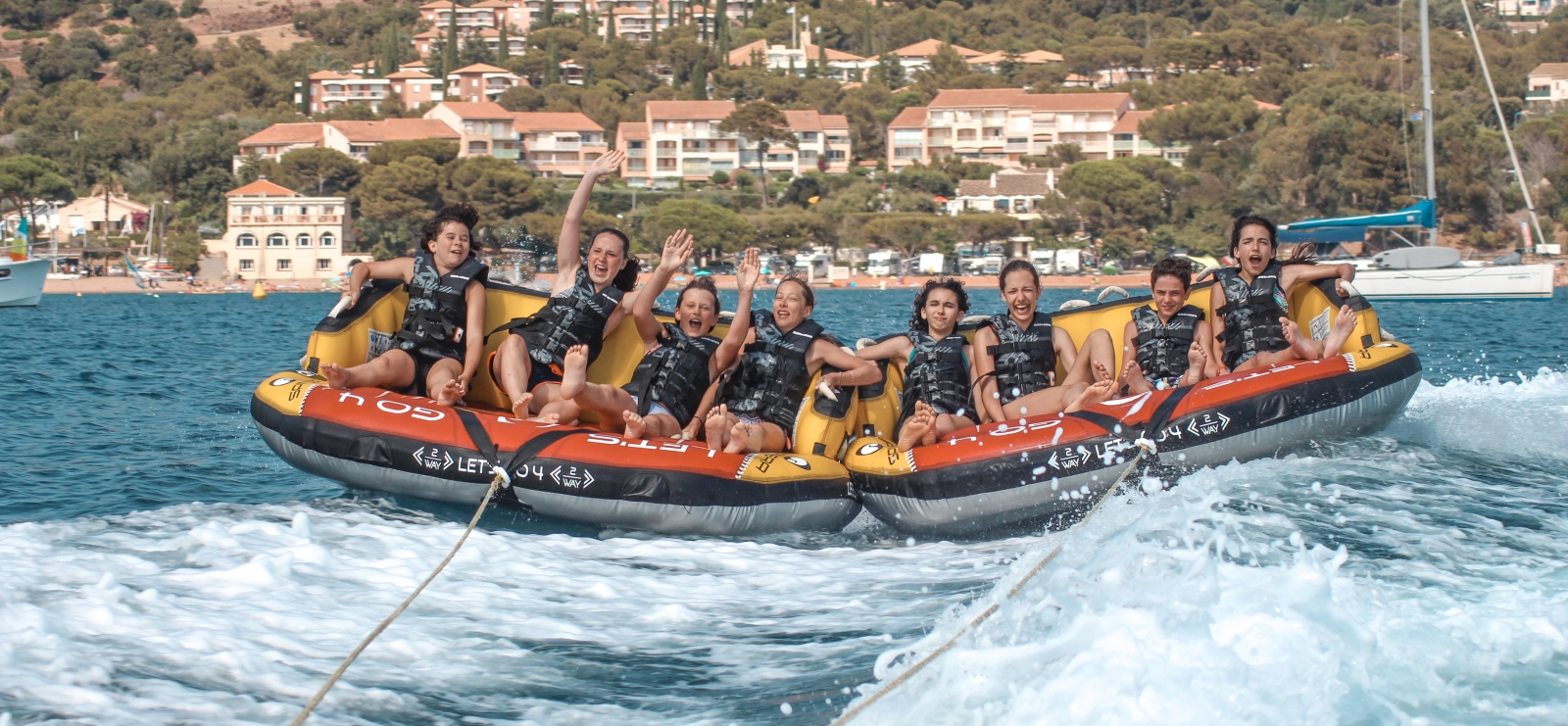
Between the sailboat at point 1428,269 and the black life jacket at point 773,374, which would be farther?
the sailboat at point 1428,269

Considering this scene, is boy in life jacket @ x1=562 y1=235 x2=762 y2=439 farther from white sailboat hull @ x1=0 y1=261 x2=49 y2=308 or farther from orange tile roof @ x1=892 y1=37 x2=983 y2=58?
orange tile roof @ x1=892 y1=37 x2=983 y2=58

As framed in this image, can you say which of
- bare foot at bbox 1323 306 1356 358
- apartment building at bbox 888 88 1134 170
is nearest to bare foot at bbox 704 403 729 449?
bare foot at bbox 1323 306 1356 358

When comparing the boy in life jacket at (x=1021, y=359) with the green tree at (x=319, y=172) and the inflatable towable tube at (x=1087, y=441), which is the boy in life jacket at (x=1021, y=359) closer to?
the inflatable towable tube at (x=1087, y=441)

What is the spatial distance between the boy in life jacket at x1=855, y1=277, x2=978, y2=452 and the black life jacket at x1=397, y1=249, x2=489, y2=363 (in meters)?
1.83

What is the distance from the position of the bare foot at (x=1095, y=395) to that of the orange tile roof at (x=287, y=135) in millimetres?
73372

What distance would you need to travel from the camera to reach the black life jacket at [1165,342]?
6316 millimetres

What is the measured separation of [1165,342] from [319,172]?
2591 inches

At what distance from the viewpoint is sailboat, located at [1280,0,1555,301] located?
24688mm

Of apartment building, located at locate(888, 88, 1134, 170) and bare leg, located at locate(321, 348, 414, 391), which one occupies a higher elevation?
apartment building, located at locate(888, 88, 1134, 170)

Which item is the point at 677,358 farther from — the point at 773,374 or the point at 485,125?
the point at 485,125

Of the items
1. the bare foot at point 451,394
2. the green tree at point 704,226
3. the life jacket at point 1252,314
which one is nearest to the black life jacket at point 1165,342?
the life jacket at point 1252,314

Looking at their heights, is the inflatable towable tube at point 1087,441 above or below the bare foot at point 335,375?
below

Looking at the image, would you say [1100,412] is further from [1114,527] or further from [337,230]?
[337,230]

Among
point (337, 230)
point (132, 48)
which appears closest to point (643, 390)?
point (337, 230)
